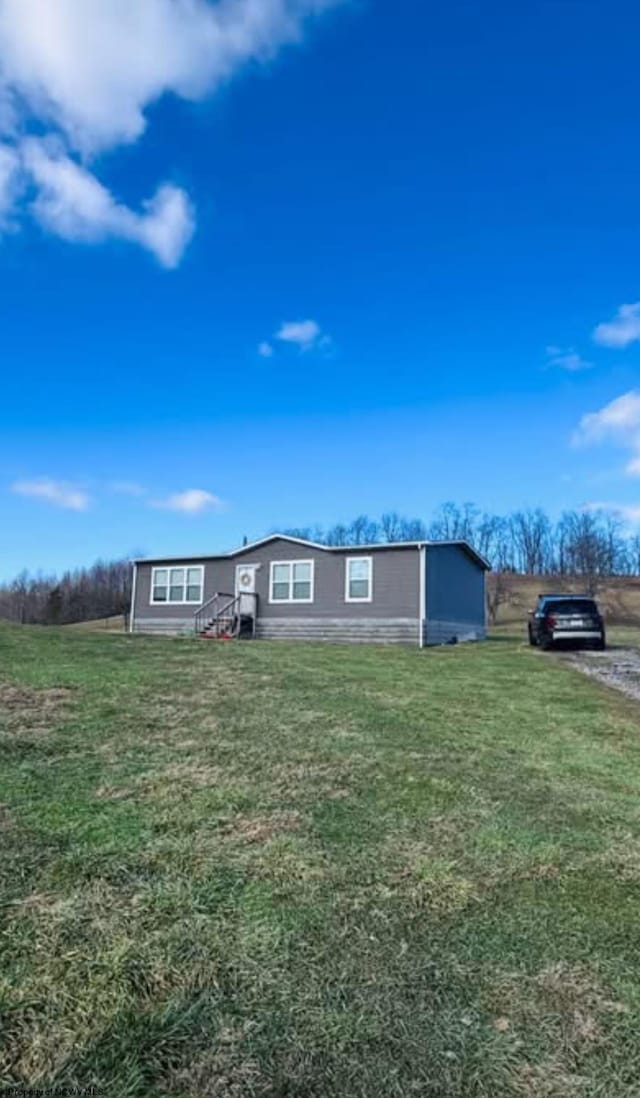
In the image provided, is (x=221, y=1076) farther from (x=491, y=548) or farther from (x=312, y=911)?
(x=491, y=548)

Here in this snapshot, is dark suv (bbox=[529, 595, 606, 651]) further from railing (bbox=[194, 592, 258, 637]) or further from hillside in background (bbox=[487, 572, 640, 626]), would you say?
hillside in background (bbox=[487, 572, 640, 626])

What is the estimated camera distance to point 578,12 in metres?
9.43

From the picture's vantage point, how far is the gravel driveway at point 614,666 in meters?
12.0

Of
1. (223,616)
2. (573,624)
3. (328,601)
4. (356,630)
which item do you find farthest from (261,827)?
(223,616)

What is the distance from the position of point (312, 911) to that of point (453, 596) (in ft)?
72.1

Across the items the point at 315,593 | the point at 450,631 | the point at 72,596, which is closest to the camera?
the point at 315,593

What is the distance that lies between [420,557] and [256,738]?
631 inches

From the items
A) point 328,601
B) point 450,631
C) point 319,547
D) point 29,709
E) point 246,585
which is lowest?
point 29,709

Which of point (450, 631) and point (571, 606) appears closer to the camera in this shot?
point (571, 606)

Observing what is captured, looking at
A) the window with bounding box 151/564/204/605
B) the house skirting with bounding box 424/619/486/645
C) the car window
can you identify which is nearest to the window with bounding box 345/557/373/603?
the house skirting with bounding box 424/619/486/645

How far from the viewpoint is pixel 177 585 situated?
2558 centimetres

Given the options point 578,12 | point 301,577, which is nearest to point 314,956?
point 578,12

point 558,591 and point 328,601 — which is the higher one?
point 558,591

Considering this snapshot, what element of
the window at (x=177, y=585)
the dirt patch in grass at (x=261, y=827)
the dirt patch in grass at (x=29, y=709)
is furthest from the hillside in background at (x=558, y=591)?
the dirt patch in grass at (x=261, y=827)
